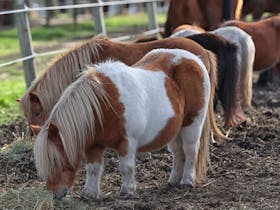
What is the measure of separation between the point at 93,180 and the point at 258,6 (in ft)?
23.4

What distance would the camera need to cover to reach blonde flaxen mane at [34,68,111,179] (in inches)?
158

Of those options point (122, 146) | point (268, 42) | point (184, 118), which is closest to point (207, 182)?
point (184, 118)

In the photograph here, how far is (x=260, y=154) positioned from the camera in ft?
18.8

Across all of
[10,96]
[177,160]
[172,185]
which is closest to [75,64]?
[177,160]

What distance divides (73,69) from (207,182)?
1518 millimetres

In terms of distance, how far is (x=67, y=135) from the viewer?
4059 mm

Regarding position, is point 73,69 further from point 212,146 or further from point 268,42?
point 268,42

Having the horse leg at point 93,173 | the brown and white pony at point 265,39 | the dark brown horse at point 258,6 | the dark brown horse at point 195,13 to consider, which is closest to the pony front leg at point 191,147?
the horse leg at point 93,173

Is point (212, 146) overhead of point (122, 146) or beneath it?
beneath

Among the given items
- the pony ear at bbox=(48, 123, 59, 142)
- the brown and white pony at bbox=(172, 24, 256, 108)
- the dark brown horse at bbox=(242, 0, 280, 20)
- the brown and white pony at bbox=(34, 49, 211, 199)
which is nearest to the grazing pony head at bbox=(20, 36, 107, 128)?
the brown and white pony at bbox=(34, 49, 211, 199)

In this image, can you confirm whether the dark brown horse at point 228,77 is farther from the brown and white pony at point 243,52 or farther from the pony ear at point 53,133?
the pony ear at point 53,133

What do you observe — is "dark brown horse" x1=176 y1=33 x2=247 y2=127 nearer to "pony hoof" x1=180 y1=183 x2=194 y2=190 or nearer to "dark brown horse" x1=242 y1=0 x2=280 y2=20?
"pony hoof" x1=180 y1=183 x2=194 y2=190

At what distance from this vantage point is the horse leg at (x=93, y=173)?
438cm

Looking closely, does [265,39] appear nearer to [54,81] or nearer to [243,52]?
[243,52]
